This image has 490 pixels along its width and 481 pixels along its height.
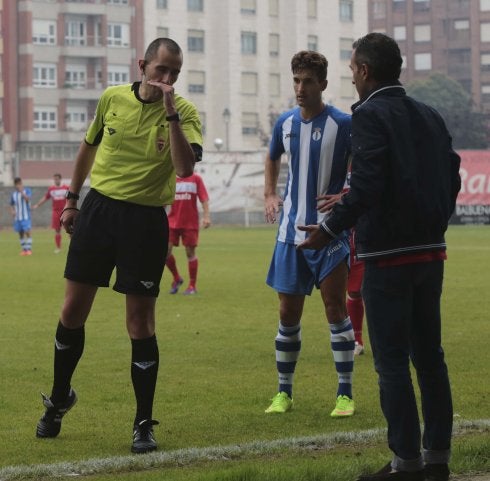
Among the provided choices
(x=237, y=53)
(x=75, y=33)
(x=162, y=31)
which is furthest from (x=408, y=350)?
(x=237, y=53)

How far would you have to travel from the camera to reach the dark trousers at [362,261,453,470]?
18.9 ft

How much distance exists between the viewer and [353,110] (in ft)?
19.3

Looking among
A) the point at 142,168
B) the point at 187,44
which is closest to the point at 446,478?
the point at 142,168

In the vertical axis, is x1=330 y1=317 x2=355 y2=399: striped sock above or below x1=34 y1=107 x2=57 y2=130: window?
below

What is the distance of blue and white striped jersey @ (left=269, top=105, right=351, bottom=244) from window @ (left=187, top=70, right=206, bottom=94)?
91692mm

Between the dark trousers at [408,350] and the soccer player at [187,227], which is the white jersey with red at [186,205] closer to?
the soccer player at [187,227]

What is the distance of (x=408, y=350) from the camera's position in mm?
5812

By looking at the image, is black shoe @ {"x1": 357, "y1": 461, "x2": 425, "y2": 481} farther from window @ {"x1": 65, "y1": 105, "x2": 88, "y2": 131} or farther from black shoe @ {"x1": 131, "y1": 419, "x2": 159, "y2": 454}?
window @ {"x1": 65, "y1": 105, "x2": 88, "y2": 131}

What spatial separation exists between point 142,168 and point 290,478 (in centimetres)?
215

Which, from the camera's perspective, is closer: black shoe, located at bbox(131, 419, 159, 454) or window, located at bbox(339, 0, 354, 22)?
black shoe, located at bbox(131, 419, 159, 454)

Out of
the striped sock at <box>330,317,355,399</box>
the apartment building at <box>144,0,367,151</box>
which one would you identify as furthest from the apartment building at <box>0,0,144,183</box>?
the striped sock at <box>330,317,355,399</box>

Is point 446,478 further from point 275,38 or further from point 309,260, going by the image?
point 275,38

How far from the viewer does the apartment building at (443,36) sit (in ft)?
415

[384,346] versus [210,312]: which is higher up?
[384,346]
